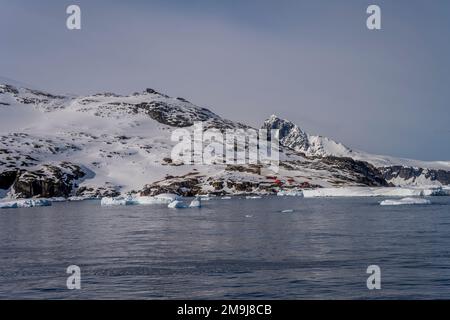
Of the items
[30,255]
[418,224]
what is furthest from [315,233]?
[30,255]

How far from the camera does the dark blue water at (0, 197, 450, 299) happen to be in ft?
96.1

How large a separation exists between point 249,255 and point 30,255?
61.5 ft

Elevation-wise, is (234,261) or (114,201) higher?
(114,201)

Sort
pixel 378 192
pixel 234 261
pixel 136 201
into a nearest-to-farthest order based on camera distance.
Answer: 1. pixel 234 261
2. pixel 136 201
3. pixel 378 192

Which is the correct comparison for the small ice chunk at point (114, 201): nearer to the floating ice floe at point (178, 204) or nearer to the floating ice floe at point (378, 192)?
the floating ice floe at point (178, 204)

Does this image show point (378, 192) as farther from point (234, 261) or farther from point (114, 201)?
point (234, 261)

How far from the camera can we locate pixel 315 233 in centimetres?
5788

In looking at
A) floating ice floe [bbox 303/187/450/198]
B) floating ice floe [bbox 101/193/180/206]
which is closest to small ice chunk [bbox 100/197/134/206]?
floating ice floe [bbox 101/193/180/206]

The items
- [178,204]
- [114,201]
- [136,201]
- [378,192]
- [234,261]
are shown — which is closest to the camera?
[234,261]

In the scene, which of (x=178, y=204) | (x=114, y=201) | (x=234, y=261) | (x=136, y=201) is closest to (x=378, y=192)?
(x=136, y=201)

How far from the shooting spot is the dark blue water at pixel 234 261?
29.3m

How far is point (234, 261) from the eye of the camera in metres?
39.6

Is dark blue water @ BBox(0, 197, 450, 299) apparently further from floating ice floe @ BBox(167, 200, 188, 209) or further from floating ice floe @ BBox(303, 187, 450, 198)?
floating ice floe @ BBox(303, 187, 450, 198)
